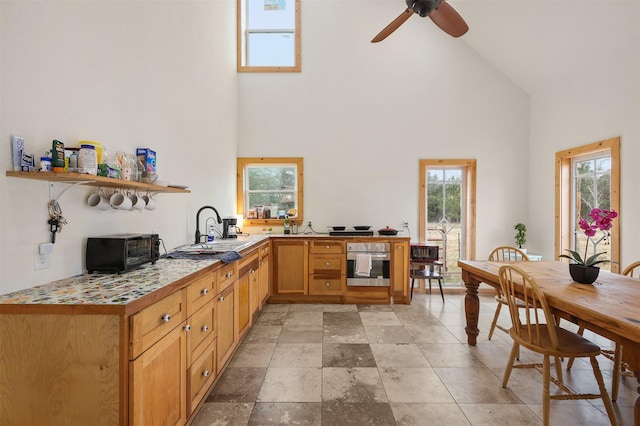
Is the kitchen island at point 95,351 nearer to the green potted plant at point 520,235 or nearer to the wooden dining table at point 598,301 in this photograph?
the wooden dining table at point 598,301

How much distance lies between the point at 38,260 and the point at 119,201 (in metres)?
0.55

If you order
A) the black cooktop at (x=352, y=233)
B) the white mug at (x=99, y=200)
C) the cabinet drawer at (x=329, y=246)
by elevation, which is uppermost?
Answer: the white mug at (x=99, y=200)

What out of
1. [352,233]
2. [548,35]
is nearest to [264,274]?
[352,233]

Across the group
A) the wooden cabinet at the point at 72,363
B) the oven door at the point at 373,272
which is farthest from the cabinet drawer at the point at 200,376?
the oven door at the point at 373,272

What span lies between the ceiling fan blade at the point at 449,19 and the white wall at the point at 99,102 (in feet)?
7.56

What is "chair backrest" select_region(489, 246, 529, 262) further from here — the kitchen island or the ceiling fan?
the kitchen island

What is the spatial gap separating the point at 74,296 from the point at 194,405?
3.26 ft

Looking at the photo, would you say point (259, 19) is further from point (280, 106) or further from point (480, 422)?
point (480, 422)

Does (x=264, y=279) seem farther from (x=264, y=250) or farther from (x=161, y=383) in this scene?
(x=161, y=383)

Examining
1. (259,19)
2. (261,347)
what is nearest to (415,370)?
(261,347)

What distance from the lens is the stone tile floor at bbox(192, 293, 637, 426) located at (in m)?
1.79

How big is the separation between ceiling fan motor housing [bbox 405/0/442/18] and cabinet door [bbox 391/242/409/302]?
2658mm

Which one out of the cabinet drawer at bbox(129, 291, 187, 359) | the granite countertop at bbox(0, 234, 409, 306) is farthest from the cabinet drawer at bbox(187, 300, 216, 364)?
the granite countertop at bbox(0, 234, 409, 306)

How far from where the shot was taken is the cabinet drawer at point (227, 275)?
6.83 feet
